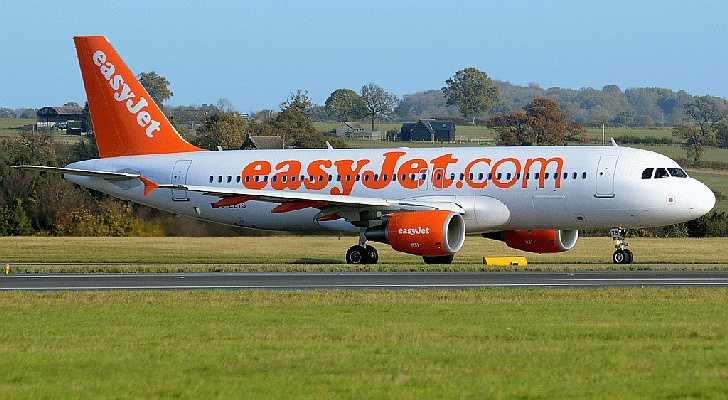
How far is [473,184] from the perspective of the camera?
1690 inches

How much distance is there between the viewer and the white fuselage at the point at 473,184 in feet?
135

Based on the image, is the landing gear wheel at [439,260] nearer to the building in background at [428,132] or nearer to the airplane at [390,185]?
the airplane at [390,185]

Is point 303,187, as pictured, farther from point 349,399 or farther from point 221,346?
point 349,399

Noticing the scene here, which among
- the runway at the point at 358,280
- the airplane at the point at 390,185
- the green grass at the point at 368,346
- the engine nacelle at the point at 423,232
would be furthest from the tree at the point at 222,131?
the green grass at the point at 368,346

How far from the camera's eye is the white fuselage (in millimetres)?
41250

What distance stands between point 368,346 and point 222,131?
99077 mm

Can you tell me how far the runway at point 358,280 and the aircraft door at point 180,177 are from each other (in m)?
11.4

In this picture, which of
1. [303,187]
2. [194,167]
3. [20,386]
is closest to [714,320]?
[20,386]

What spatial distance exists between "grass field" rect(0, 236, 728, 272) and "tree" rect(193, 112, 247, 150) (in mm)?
55316

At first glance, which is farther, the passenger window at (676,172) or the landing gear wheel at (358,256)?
the landing gear wheel at (358,256)

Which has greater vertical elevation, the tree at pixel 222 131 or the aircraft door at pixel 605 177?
the tree at pixel 222 131

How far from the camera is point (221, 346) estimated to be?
17.9 m

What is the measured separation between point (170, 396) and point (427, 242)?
26.8 metres

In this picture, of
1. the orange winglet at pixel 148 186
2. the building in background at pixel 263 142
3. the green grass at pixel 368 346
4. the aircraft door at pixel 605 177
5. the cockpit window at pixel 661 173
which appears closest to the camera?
the green grass at pixel 368 346
